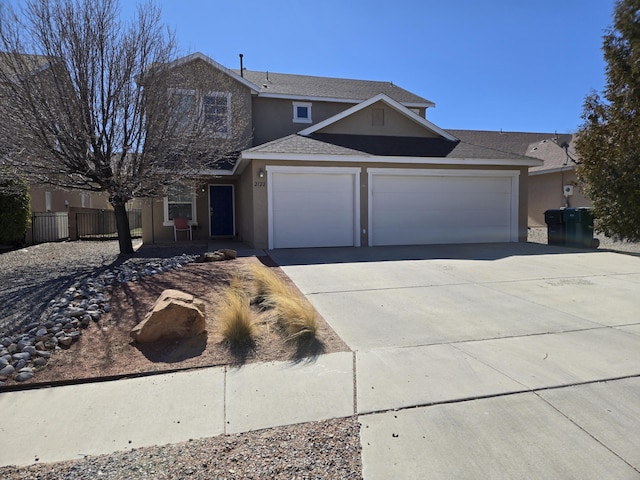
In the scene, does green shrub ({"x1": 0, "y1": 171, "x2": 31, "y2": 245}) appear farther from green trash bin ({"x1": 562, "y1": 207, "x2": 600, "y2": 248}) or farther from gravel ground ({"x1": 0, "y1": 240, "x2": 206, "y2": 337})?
green trash bin ({"x1": 562, "y1": 207, "x2": 600, "y2": 248})

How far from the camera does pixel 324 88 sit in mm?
19406

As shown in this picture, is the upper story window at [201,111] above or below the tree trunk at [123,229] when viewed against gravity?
above

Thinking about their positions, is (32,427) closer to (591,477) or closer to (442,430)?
(442,430)

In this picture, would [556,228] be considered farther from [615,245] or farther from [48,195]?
[48,195]

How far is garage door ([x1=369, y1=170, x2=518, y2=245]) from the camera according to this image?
13.7m

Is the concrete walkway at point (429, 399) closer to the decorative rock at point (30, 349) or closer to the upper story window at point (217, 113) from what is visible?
the decorative rock at point (30, 349)

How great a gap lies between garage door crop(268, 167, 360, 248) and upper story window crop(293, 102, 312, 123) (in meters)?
6.10

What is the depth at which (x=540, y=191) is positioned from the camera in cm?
2342

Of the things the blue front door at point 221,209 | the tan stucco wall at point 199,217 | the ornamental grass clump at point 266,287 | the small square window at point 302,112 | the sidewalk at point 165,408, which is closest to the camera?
the sidewalk at point 165,408

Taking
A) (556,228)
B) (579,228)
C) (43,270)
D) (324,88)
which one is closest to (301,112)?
(324,88)

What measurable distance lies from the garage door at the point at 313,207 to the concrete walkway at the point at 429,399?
6.79m

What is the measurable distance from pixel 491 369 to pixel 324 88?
17.4 metres

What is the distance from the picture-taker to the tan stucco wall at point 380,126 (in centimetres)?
1546

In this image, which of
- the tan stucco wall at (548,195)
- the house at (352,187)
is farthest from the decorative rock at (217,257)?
the tan stucco wall at (548,195)
